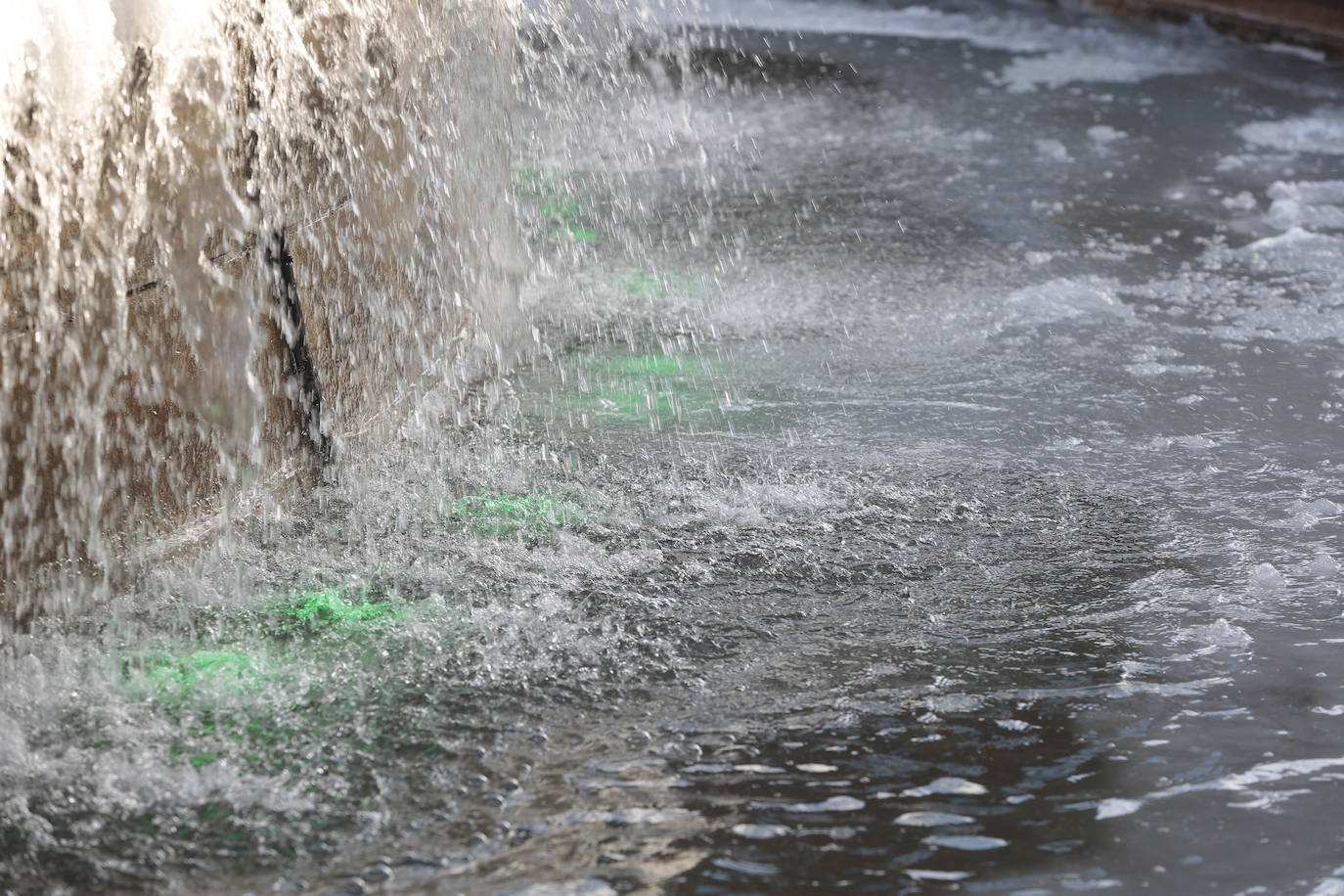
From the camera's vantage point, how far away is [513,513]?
4234 millimetres

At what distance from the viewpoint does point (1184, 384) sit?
526cm

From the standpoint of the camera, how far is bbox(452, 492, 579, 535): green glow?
4.15m

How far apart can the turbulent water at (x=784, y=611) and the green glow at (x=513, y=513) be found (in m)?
0.02

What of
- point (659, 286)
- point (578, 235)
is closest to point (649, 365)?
point (659, 286)

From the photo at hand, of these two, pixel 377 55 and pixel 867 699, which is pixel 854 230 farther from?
pixel 867 699

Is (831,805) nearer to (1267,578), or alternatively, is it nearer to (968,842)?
(968,842)

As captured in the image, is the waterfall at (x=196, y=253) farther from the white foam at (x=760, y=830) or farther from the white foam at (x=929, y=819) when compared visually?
the white foam at (x=929, y=819)

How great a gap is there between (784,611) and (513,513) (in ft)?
3.05

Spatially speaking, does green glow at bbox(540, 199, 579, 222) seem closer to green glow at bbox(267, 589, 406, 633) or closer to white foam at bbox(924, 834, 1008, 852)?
green glow at bbox(267, 589, 406, 633)

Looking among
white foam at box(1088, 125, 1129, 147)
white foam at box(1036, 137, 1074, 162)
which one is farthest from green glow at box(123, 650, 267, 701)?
white foam at box(1088, 125, 1129, 147)

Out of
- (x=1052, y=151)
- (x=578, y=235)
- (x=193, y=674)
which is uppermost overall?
(x=1052, y=151)

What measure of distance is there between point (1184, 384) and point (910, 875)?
9.85 ft

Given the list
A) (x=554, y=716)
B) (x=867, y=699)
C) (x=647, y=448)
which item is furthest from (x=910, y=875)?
(x=647, y=448)

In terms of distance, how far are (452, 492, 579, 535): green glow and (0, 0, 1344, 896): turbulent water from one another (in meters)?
0.02
